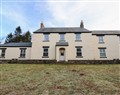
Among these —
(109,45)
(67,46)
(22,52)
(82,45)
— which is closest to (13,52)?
(22,52)

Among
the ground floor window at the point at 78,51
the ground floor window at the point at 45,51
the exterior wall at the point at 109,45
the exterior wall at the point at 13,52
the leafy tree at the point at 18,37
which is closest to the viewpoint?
the ground floor window at the point at 78,51

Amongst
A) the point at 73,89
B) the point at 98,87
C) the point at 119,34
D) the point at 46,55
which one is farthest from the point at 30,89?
the point at 119,34

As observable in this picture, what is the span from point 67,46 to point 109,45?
9012mm

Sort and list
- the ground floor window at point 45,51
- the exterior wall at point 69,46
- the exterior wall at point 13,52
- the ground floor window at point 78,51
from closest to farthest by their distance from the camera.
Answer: the exterior wall at point 69,46, the ground floor window at point 78,51, the ground floor window at point 45,51, the exterior wall at point 13,52

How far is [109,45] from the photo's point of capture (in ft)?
103

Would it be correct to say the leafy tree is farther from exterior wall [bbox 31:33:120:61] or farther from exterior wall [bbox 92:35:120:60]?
exterior wall [bbox 92:35:120:60]

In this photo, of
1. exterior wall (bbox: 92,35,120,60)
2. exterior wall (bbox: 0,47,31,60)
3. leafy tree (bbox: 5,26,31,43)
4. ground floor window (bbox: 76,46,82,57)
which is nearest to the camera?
ground floor window (bbox: 76,46,82,57)

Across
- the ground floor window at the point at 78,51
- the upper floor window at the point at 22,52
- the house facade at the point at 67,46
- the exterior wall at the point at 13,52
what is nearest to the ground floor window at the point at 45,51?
the house facade at the point at 67,46

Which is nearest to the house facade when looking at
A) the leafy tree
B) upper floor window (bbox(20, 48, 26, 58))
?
upper floor window (bbox(20, 48, 26, 58))

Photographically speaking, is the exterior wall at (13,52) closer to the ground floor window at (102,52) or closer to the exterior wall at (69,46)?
the exterior wall at (69,46)

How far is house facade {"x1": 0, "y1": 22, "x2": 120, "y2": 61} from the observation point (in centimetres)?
2983

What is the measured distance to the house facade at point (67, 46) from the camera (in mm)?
29828

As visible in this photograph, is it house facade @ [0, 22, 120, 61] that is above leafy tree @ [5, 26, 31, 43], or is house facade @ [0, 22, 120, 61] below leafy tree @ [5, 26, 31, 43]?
below

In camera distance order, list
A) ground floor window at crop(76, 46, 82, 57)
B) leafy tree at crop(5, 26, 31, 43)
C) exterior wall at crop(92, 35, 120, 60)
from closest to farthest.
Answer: ground floor window at crop(76, 46, 82, 57) < exterior wall at crop(92, 35, 120, 60) < leafy tree at crop(5, 26, 31, 43)
